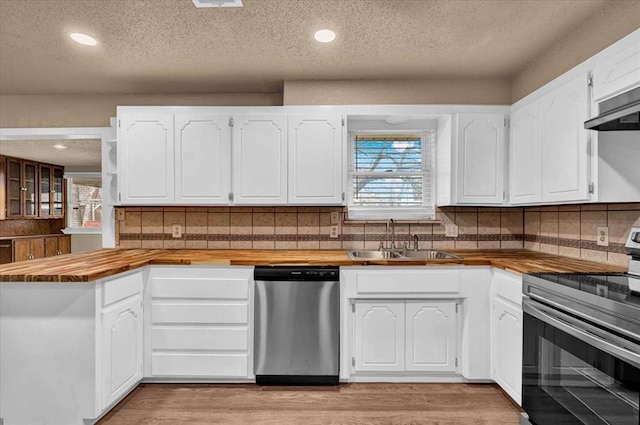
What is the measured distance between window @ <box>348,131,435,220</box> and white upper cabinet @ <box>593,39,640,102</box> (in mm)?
1435

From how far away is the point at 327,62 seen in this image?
2.68 m

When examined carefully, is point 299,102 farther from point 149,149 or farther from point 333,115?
point 149,149

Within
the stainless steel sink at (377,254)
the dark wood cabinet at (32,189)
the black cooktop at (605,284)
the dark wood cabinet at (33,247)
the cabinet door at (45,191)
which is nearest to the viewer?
the black cooktop at (605,284)

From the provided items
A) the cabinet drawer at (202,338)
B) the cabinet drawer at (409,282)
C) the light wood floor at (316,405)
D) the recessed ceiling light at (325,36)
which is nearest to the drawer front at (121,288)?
the cabinet drawer at (202,338)

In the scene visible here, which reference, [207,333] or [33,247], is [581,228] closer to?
[207,333]

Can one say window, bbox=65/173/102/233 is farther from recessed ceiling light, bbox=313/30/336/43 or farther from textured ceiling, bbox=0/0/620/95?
recessed ceiling light, bbox=313/30/336/43

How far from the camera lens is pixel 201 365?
2.50 metres

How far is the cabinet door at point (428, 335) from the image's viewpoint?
2.52 meters

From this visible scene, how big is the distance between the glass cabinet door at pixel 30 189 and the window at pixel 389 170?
603 cm

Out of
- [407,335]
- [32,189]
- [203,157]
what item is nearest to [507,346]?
[407,335]

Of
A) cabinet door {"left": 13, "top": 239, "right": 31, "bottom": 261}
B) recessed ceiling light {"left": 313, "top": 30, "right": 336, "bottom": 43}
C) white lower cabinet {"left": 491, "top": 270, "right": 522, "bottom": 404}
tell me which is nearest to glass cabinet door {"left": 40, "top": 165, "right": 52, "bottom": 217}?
cabinet door {"left": 13, "top": 239, "right": 31, "bottom": 261}

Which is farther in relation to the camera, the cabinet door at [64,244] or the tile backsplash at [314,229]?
the cabinet door at [64,244]

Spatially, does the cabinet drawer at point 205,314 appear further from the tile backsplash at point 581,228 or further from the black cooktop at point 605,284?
the tile backsplash at point 581,228

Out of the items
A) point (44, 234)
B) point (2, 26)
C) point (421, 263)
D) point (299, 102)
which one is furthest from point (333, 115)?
point (44, 234)
